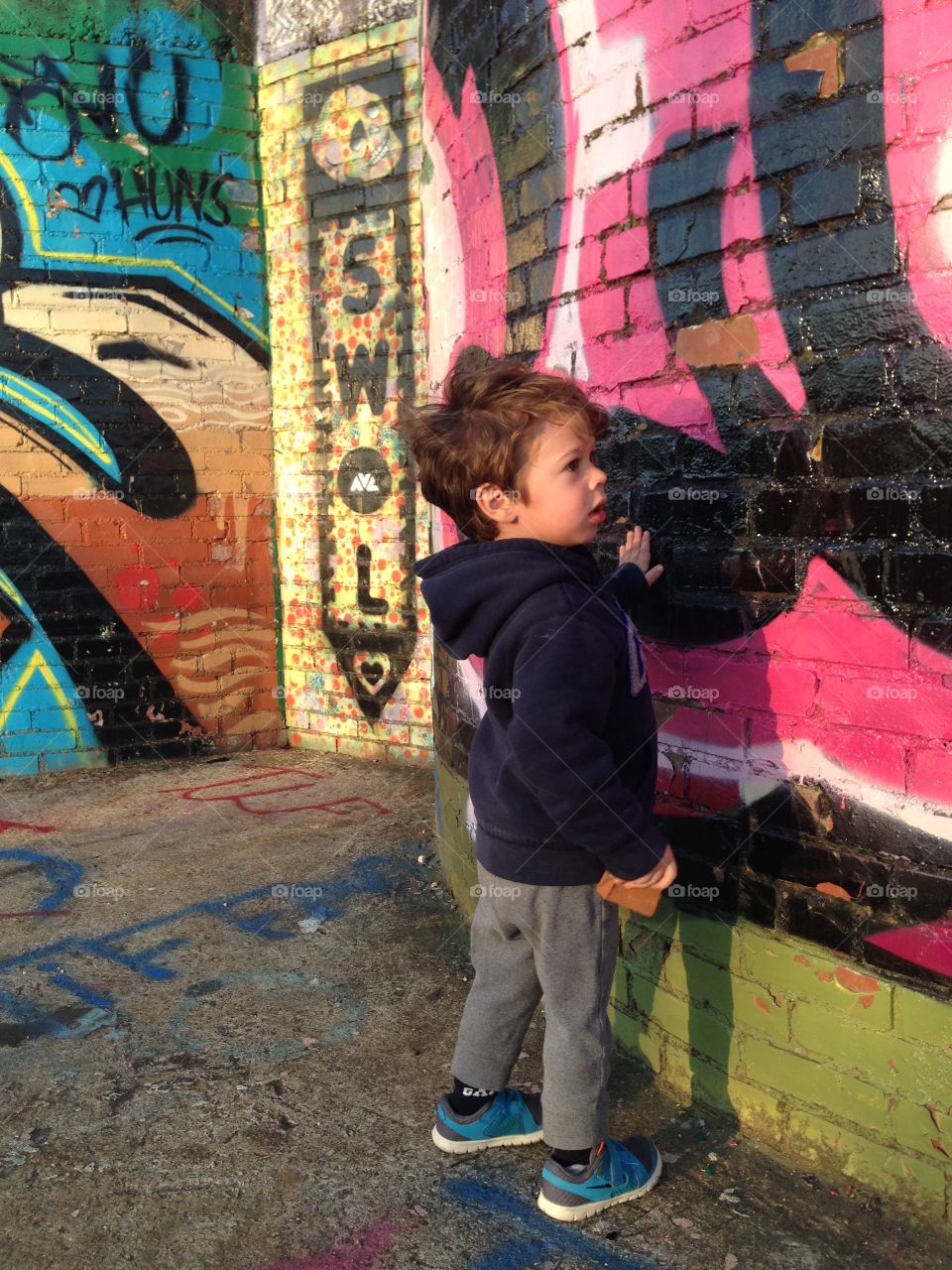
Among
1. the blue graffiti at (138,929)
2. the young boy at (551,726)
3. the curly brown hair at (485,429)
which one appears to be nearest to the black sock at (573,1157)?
the young boy at (551,726)

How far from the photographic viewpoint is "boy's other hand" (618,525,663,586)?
2236 millimetres

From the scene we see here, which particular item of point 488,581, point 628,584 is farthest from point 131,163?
point 488,581

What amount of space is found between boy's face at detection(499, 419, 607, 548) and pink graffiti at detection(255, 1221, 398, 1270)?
4.59 feet

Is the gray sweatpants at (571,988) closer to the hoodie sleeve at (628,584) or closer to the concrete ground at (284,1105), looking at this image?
the concrete ground at (284,1105)

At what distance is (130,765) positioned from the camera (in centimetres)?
556

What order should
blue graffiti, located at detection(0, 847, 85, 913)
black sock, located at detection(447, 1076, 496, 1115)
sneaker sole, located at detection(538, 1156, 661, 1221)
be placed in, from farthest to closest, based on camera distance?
blue graffiti, located at detection(0, 847, 85, 913), black sock, located at detection(447, 1076, 496, 1115), sneaker sole, located at detection(538, 1156, 661, 1221)

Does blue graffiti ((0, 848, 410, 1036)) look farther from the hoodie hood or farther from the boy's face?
the boy's face

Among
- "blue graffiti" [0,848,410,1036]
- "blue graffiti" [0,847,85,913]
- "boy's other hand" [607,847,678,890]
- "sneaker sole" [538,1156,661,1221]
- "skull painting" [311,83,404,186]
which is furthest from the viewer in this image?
"skull painting" [311,83,404,186]

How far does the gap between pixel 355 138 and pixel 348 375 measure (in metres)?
1.29

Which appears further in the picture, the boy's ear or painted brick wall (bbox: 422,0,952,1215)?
the boy's ear

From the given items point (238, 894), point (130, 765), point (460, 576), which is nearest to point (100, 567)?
point (130, 765)

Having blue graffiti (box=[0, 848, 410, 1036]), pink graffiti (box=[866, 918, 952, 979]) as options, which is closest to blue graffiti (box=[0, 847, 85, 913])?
blue graffiti (box=[0, 848, 410, 1036])

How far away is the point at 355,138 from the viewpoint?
17.6 ft

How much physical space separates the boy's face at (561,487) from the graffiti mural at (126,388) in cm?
417
